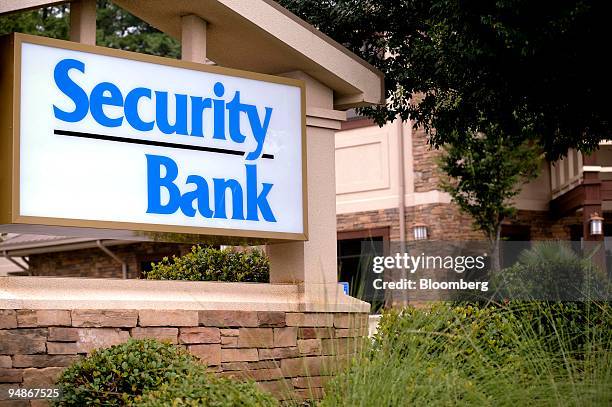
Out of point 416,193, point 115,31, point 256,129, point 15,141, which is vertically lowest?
point 15,141

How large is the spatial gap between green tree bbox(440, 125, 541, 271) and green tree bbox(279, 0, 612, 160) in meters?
6.07

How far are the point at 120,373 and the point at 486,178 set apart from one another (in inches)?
504

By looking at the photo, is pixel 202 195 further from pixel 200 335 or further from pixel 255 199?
pixel 200 335

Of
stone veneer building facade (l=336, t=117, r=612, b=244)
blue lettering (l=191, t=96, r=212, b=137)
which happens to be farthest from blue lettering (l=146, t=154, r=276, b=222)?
stone veneer building facade (l=336, t=117, r=612, b=244)

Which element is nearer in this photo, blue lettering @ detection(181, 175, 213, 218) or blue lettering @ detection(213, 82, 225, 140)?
blue lettering @ detection(181, 175, 213, 218)

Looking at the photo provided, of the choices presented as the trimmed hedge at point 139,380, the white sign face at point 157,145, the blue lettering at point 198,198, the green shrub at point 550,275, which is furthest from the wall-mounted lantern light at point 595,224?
the trimmed hedge at point 139,380

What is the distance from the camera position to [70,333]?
752 centimetres

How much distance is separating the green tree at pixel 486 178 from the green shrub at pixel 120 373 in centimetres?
1211

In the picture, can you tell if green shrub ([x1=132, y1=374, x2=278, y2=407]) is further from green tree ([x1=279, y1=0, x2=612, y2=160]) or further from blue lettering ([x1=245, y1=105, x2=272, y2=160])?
green tree ([x1=279, y1=0, x2=612, y2=160])

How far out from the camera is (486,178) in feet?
62.2

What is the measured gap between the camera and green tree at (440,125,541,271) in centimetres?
1886

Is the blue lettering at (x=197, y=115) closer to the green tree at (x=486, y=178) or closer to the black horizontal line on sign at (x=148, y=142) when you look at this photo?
the black horizontal line on sign at (x=148, y=142)

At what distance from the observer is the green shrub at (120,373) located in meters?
7.00

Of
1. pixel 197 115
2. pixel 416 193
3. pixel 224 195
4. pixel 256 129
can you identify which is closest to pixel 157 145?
pixel 197 115
